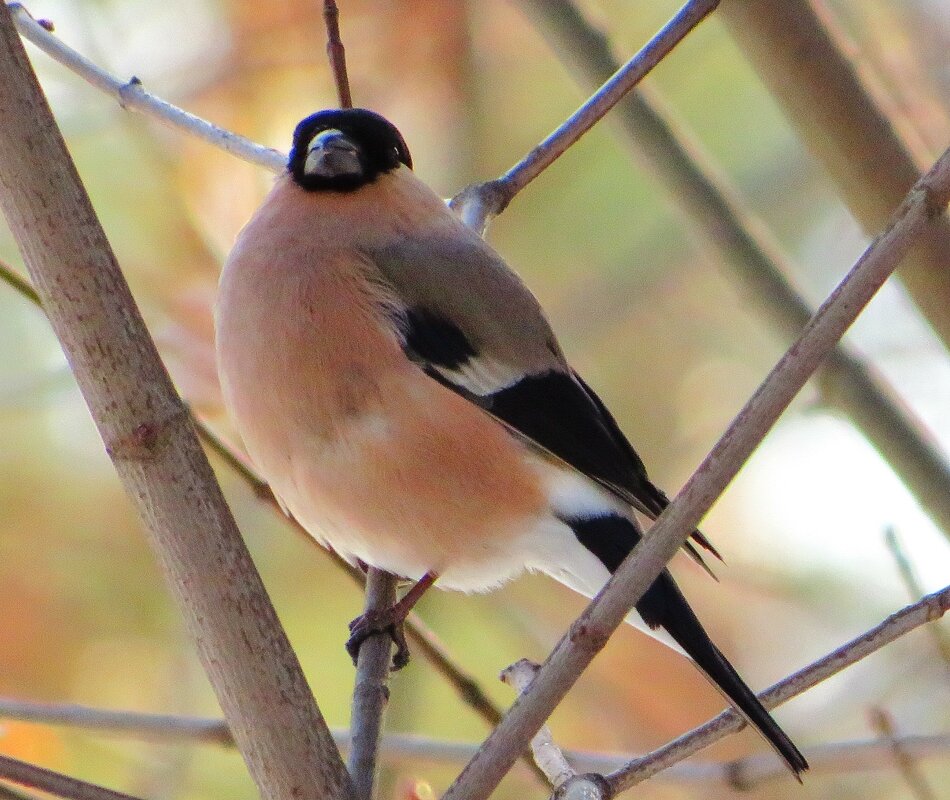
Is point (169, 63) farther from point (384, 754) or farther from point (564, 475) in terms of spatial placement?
point (384, 754)

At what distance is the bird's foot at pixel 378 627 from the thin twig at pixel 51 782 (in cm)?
101

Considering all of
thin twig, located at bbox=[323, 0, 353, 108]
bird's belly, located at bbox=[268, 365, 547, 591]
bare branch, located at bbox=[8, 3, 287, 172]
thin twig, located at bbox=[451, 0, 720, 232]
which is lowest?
bird's belly, located at bbox=[268, 365, 547, 591]

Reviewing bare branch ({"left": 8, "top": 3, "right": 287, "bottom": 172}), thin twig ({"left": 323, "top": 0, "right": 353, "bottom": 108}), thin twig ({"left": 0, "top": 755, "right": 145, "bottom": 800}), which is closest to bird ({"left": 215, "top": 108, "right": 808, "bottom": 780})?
thin twig ({"left": 323, "top": 0, "right": 353, "bottom": 108})

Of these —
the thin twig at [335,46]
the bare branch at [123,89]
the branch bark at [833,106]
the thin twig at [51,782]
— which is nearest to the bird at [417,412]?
the thin twig at [335,46]

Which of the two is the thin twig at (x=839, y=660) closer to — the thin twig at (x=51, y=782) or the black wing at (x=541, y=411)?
the thin twig at (x=51, y=782)

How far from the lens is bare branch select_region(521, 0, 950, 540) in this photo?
2711mm

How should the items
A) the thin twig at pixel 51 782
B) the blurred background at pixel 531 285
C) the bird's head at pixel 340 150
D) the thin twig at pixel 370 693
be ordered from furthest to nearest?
the blurred background at pixel 531 285 → the bird's head at pixel 340 150 → the thin twig at pixel 370 693 → the thin twig at pixel 51 782

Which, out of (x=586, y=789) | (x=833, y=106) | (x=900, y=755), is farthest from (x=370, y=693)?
(x=833, y=106)

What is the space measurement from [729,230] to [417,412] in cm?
87

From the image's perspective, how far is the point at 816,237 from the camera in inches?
205

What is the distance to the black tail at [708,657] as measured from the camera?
6.93 feet

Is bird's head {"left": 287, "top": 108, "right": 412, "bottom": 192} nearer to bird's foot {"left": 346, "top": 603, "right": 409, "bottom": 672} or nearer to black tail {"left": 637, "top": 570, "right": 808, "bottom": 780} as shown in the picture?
bird's foot {"left": 346, "top": 603, "right": 409, "bottom": 672}

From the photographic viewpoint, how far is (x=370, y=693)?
2.21 meters

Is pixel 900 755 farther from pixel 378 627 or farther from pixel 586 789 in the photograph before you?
pixel 378 627
